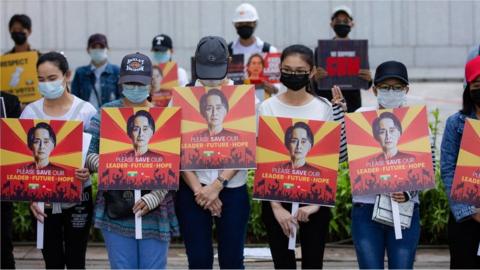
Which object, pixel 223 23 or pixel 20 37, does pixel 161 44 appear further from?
pixel 223 23

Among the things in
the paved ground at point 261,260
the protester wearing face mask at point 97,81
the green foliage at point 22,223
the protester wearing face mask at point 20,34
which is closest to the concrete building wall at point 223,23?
the protester wearing face mask at point 20,34

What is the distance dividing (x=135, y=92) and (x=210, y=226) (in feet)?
3.24

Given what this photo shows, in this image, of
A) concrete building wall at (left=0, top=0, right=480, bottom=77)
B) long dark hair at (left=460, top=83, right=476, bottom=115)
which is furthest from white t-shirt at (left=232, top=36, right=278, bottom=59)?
concrete building wall at (left=0, top=0, right=480, bottom=77)

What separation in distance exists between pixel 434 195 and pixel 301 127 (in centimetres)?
301

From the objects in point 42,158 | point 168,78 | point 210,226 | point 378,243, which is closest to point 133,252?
point 210,226

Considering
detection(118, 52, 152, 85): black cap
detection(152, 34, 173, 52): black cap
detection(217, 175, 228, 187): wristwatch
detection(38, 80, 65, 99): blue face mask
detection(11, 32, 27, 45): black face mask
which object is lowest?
detection(217, 175, 228, 187): wristwatch

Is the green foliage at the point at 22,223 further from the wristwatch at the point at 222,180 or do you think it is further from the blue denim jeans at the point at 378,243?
the blue denim jeans at the point at 378,243

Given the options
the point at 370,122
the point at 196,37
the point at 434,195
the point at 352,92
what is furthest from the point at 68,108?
the point at 196,37

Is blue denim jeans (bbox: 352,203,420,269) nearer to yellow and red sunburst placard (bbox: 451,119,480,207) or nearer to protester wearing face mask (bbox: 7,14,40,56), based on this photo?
yellow and red sunburst placard (bbox: 451,119,480,207)

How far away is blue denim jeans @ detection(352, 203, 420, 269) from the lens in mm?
6465

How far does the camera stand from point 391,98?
6.60 meters

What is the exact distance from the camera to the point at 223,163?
21.7ft

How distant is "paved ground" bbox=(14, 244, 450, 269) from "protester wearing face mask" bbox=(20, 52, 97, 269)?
1.85 metres

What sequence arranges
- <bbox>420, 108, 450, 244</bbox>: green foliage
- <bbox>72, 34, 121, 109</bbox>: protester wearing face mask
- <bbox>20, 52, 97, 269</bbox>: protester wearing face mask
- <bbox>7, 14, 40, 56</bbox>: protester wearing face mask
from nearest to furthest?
<bbox>20, 52, 97, 269</bbox>: protester wearing face mask
<bbox>420, 108, 450, 244</bbox>: green foliage
<bbox>72, 34, 121, 109</bbox>: protester wearing face mask
<bbox>7, 14, 40, 56</bbox>: protester wearing face mask
